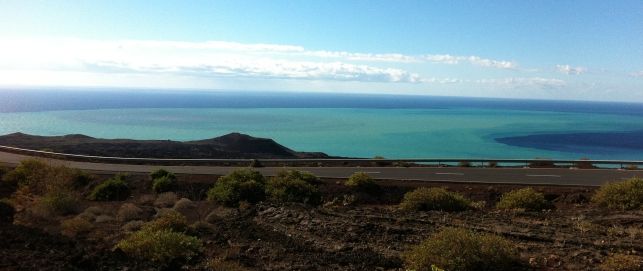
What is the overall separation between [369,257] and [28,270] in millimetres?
6078

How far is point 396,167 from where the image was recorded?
2912cm

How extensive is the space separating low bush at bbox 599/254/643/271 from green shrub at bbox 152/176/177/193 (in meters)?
17.8

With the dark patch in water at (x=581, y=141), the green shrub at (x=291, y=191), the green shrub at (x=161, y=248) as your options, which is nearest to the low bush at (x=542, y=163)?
the green shrub at (x=291, y=191)

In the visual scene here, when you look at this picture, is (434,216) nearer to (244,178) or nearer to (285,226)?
(285,226)

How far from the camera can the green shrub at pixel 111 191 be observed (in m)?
20.3

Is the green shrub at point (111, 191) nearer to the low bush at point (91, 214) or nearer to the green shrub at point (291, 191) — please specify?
the low bush at point (91, 214)

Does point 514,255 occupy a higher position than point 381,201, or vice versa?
point 514,255

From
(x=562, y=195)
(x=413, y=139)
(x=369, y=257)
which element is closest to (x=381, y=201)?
(x=562, y=195)

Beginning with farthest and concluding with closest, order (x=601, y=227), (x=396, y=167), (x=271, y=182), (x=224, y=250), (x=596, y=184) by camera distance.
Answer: (x=396, y=167) → (x=596, y=184) → (x=271, y=182) → (x=601, y=227) → (x=224, y=250)

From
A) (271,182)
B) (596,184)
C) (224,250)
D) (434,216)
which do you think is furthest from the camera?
(596,184)

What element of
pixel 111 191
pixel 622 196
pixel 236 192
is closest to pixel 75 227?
pixel 236 192

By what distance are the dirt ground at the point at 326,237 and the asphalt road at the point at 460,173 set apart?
20.6ft

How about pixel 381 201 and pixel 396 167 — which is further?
pixel 396 167

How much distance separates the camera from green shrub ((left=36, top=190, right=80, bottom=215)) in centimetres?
1595
